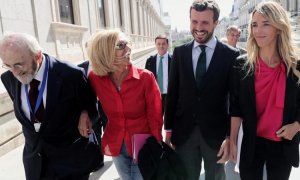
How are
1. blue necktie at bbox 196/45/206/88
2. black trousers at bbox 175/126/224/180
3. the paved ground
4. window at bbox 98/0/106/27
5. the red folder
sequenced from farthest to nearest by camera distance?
1. window at bbox 98/0/106/27
2. the paved ground
3. black trousers at bbox 175/126/224/180
4. blue necktie at bbox 196/45/206/88
5. the red folder

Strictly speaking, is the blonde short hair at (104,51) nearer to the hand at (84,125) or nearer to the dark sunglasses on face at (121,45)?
the dark sunglasses on face at (121,45)

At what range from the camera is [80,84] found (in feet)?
7.08

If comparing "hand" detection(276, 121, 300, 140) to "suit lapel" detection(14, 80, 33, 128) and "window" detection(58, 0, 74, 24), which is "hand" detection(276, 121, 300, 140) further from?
"window" detection(58, 0, 74, 24)

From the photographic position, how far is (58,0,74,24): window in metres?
7.68

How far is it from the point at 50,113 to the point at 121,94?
0.53 m

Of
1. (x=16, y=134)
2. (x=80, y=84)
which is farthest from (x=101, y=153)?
(x=16, y=134)

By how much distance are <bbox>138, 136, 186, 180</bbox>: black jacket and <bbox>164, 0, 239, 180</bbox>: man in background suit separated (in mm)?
275

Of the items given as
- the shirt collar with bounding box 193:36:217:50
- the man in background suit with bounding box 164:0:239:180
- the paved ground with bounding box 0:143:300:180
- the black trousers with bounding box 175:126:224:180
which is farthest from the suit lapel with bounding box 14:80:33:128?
the paved ground with bounding box 0:143:300:180

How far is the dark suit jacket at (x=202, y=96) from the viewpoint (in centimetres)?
226

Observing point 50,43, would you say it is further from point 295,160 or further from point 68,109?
point 295,160

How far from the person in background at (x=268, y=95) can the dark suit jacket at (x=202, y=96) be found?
124 millimetres

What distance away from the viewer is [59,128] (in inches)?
81.7

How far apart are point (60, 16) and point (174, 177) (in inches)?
257

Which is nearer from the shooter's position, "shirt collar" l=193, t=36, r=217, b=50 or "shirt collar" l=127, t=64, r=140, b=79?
"shirt collar" l=127, t=64, r=140, b=79
